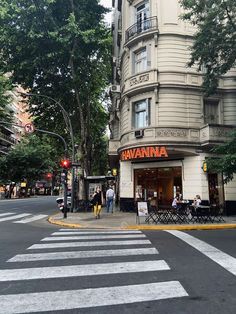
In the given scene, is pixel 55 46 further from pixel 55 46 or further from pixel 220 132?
pixel 220 132

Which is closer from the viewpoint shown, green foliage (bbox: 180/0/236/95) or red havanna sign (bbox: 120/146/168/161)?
green foliage (bbox: 180/0/236/95)

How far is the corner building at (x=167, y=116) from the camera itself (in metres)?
21.5

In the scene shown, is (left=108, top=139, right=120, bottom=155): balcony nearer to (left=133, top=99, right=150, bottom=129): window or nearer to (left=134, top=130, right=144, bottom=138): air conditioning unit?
(left=133, top=99, right=150, bottom=129): window

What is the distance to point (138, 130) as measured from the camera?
22328 millimetres

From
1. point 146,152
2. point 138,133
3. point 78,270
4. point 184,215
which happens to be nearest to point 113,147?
point 138,133

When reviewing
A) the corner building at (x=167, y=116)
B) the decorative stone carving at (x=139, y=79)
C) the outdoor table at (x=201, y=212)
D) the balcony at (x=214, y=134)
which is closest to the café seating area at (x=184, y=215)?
the outdoor table at (x=201, y=212)

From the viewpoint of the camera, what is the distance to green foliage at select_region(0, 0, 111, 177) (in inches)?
945

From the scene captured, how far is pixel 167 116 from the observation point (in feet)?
71.1

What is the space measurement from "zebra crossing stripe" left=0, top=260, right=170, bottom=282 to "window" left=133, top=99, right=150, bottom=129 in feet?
52.1

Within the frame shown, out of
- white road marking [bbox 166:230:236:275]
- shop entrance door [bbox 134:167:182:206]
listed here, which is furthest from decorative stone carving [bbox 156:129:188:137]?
white road marking [bbox 166:230:236:275]

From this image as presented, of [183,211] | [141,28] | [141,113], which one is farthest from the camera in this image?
[141,28]

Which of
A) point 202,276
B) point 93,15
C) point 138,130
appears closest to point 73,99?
point 93,15

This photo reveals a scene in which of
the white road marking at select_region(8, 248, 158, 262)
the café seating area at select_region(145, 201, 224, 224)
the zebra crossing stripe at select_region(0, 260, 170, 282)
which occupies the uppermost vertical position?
the café seating area at select_region(145, 201, 224, 224)

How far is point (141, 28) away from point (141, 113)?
19.6ft
